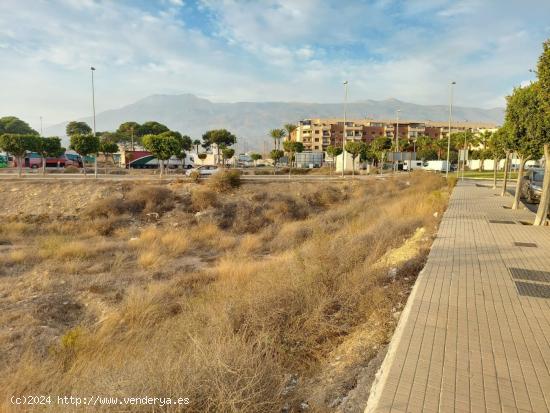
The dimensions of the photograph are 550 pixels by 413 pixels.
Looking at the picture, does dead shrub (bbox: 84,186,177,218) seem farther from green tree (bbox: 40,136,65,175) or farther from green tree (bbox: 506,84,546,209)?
green tree (bbox: 40,136,65,175)

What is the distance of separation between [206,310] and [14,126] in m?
117

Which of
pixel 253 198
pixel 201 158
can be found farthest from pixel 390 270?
pixel 201 158

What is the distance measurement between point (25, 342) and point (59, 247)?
347 inches

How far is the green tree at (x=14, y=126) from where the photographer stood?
95000 millimetres

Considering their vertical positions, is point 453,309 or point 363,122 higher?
point 363,122

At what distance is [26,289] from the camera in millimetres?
10695

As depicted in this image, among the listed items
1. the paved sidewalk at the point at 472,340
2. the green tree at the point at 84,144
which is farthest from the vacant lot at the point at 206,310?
the green tree at the point at 84,144

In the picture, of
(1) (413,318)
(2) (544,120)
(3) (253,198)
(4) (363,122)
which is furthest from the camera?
(4) (363,122)

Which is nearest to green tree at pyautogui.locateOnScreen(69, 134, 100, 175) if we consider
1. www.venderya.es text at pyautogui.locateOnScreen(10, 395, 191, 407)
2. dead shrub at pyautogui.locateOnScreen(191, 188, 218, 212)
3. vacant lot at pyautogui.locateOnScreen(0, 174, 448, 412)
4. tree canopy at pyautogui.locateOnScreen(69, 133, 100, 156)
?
tree canopy at pyautogui.locateOnScreen(69, 133, 100, 156)

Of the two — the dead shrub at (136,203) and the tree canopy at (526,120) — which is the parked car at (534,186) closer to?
the tree canopy at (526,120)

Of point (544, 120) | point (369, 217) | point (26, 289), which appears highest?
point (544, 120)

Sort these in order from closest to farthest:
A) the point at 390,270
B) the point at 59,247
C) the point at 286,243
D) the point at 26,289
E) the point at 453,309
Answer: the point at 453,309
the point at 390,270
the point at 26,289
the point at 59,247
the point at 286,243

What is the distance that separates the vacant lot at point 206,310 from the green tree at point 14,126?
3733 inches

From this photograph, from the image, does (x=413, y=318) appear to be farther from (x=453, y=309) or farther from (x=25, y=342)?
(x=25, y=342)
